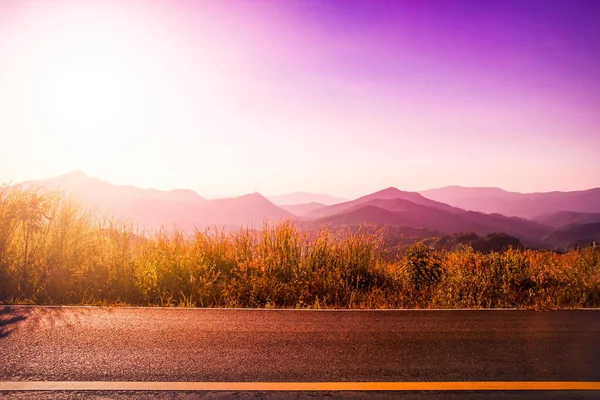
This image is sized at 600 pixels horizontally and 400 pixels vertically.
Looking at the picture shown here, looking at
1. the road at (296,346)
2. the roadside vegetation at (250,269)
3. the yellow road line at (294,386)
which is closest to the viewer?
the yellow road line at (294,386)

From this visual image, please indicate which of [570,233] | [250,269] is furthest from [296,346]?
[570,233]

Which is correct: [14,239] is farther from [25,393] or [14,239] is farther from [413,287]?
[413,287]

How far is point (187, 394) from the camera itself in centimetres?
398

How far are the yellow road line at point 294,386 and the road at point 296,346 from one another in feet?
0.30

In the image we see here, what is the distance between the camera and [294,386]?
164 inches

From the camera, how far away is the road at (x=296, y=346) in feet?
14.5

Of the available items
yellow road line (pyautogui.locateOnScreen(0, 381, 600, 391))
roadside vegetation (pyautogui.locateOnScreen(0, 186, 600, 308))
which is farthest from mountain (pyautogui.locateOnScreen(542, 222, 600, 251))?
yellow road line (pyautogui.locateOnScreen(0, 381, 600, 391))

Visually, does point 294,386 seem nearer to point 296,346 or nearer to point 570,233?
point 296,346

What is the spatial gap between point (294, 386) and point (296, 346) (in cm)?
110

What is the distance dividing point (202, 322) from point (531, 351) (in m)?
4.05

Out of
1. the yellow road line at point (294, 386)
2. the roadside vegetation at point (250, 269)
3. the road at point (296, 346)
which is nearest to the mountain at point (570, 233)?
the roadside vegetation at point (250, 269)

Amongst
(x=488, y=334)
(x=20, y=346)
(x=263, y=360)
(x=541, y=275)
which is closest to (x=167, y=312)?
(x=20, y=346)

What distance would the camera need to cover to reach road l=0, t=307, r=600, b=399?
4.42 metres

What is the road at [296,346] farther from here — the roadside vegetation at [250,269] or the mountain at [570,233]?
the mountain at [570,233]
